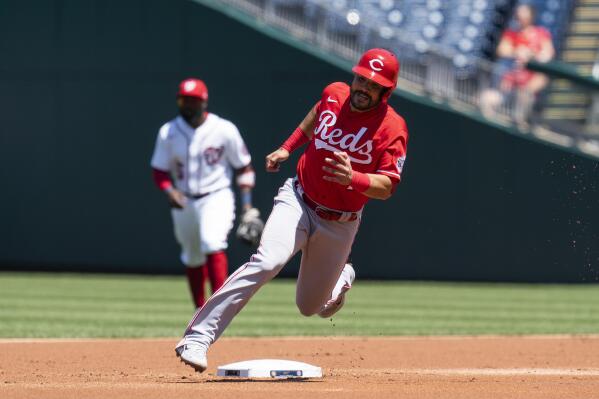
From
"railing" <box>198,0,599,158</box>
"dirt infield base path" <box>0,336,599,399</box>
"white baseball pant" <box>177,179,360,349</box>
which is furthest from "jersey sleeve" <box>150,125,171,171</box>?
"railing" <box>198,0,599,158</box>

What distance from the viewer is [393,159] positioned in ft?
21.7

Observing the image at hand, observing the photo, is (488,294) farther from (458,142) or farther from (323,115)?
(323,115)

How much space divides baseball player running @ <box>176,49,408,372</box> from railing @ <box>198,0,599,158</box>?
9.21 meters

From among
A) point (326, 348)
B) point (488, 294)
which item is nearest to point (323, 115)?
point (326, 348)

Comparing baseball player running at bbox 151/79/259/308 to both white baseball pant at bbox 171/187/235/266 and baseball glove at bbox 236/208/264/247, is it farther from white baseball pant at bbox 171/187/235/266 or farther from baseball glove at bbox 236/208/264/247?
baseball glove at bbox 236/208/264/247

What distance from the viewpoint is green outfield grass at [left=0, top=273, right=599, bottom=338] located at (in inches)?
431

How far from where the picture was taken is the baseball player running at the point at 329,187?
6.56 metres

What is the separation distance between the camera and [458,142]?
54.6 ft

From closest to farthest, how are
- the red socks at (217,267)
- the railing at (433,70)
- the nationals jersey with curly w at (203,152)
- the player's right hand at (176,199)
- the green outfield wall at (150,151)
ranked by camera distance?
1. the red socks at (217,267)
2. the player's right hand at (176,199)
3. the nationals jersey with curly w at (203,152)
4. the railing at (433,70)
5. the green outfield wall at (150,151)

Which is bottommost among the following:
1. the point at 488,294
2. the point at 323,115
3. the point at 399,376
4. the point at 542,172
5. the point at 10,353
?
the point at 488,294

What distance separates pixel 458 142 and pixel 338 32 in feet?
7.32

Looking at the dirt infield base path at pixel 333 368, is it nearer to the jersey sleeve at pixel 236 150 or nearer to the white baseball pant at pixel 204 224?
the white baseball pant at pixel 204 224

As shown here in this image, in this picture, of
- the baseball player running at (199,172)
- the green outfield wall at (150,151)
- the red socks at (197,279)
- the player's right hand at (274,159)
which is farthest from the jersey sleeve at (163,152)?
the green outfield wall at (150,151)

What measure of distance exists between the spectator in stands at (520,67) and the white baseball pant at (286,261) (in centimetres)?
882
